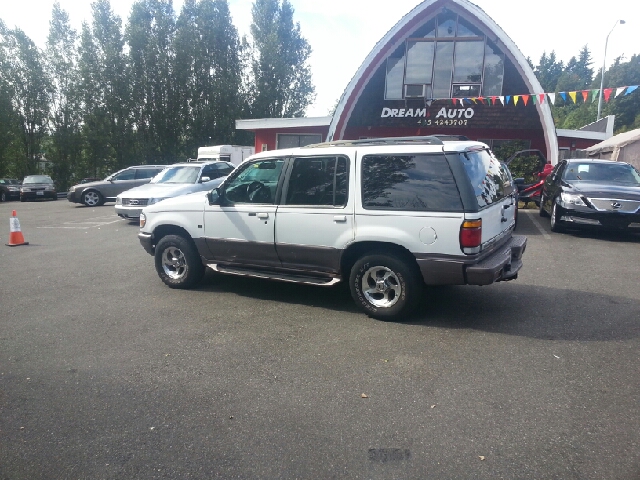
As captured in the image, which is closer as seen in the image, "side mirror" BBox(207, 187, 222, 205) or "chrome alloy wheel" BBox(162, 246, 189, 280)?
"side mirror" BBox(207, 187, 222, 205)

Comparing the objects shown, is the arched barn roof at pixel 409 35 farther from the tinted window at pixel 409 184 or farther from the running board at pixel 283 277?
the tinted window at pixel 409 184

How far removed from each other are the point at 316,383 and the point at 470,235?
6.74 ft

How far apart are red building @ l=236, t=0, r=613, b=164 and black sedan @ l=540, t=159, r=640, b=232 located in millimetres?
7690

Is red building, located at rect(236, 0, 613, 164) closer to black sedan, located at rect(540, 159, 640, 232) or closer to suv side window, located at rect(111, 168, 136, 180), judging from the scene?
black sedan, located at rect(540, 159, 640, 232)

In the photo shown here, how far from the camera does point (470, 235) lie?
4.77 meters

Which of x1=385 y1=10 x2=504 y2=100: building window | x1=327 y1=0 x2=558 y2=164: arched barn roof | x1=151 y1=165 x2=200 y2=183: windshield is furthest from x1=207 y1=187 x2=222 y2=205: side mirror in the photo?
x1=385 y1=10 x2=504 y2=100: building window

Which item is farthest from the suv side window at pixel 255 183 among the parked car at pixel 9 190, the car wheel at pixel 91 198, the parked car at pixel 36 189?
the parked car at pixel 9 190

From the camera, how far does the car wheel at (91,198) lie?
20078 millimetres

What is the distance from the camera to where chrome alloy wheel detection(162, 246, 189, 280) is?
6789 millimetres

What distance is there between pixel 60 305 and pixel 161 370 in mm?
2776

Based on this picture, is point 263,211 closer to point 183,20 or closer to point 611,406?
point 611,406

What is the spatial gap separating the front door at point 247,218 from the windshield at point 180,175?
824 centimetres

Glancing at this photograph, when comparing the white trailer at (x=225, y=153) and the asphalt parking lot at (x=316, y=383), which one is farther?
the white trailer at (x=225, y=153)

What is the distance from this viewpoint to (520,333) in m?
4.95
